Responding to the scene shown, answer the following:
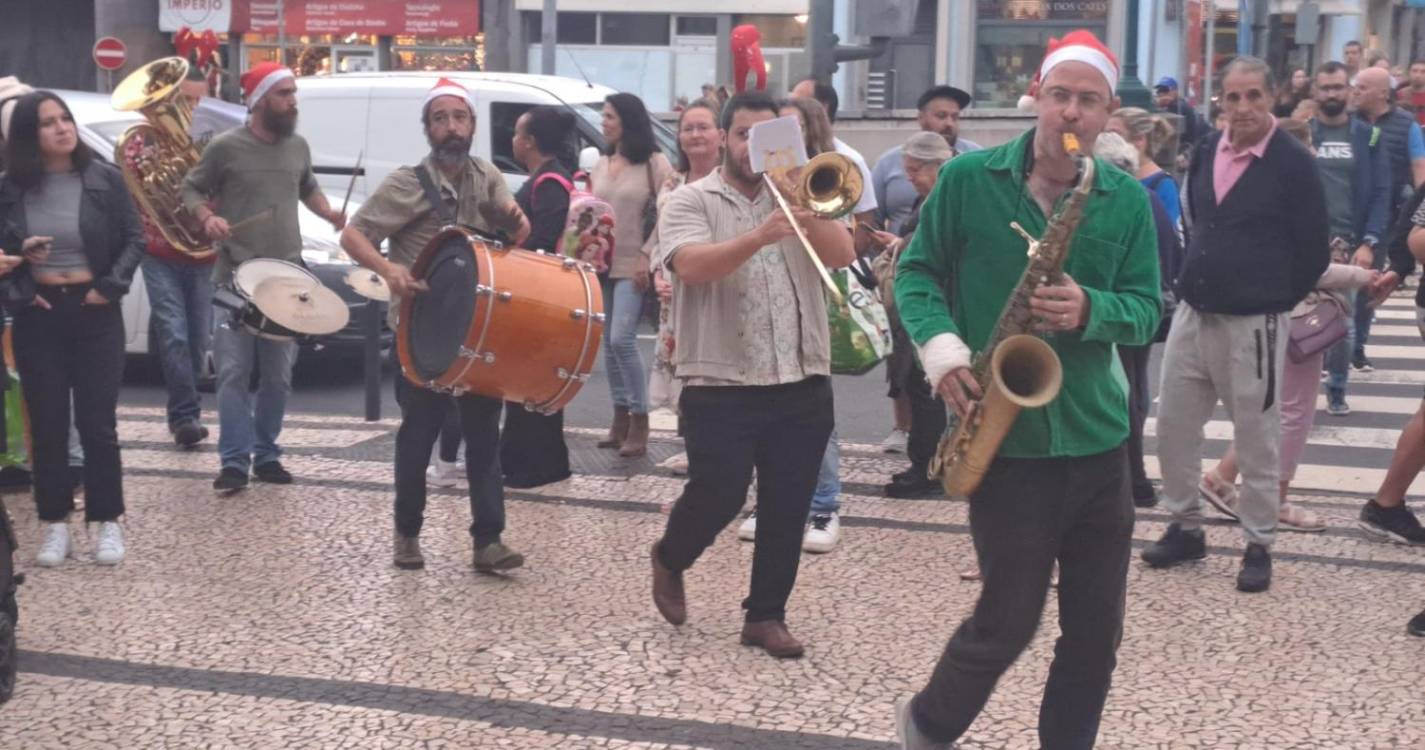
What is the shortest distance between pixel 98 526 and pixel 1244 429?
4.04 meters

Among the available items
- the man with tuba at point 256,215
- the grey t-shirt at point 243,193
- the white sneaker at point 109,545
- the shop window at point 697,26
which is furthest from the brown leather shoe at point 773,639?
the shop window at point 697,26

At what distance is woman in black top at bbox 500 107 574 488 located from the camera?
24.2 feet

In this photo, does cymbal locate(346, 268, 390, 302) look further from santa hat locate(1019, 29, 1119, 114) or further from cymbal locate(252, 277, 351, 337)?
santa hat locate(1019, 29, 1119, 114)

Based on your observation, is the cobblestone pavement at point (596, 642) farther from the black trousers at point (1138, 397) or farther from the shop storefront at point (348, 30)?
the shop storefront at point (348, 30)

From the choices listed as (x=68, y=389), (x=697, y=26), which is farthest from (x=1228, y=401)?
(x=697, y=26)

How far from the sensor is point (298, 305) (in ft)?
23.9

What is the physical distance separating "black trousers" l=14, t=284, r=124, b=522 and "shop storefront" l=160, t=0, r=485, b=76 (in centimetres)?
2460

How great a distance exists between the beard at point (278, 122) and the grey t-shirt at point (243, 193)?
84 mm

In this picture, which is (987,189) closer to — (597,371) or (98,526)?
(98,526)

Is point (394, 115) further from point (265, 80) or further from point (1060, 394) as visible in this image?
point (1060, 394)

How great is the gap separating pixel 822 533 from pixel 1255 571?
5.01ft

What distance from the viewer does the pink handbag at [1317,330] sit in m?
7.16

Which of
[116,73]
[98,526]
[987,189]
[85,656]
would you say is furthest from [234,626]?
[116,73]

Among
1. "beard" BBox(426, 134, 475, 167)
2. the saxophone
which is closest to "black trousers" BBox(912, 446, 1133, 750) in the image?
the saxophone
